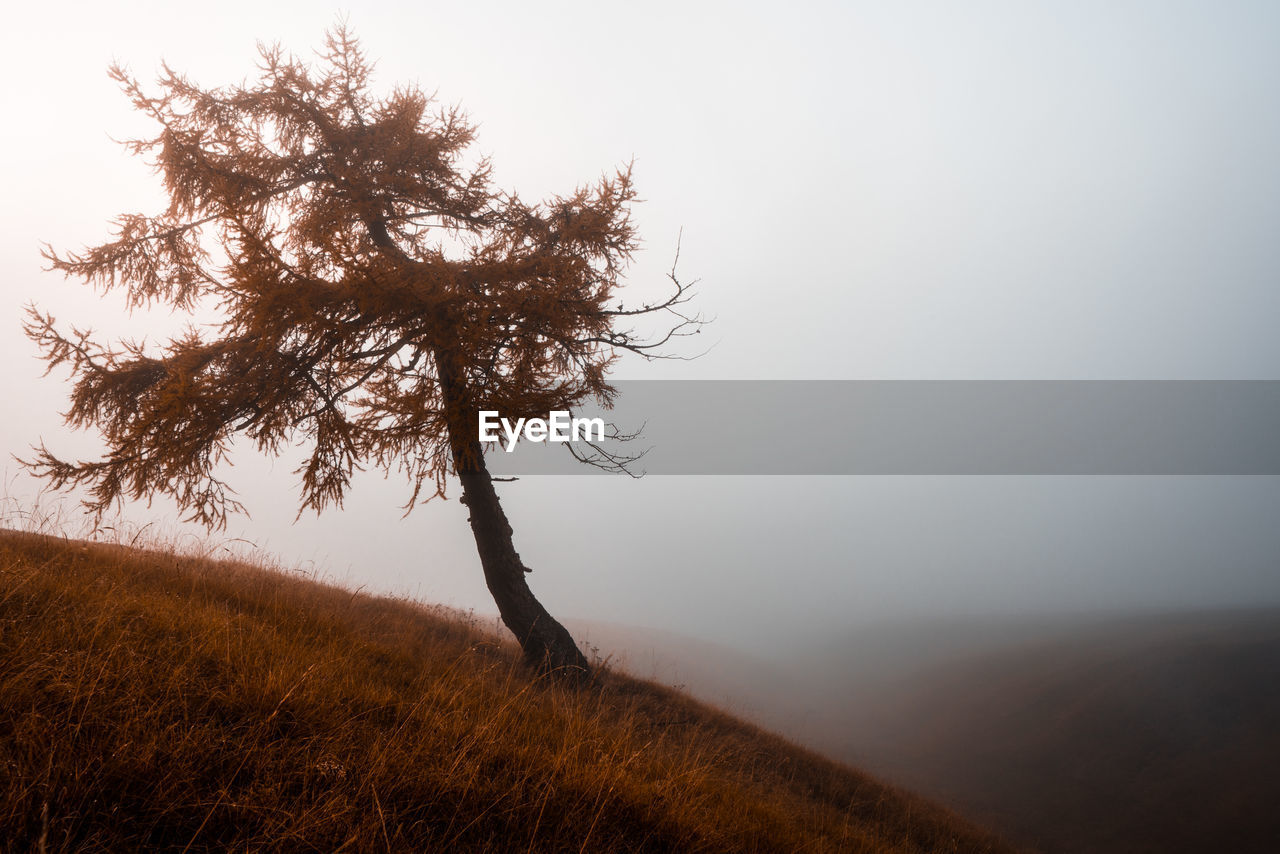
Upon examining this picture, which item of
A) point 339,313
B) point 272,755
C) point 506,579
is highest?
point 339,313

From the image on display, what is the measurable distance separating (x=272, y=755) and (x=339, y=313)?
224 inches

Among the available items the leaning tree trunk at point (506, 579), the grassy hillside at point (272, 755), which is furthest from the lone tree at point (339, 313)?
the grassy hillside at point (272, 755)

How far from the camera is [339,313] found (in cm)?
657

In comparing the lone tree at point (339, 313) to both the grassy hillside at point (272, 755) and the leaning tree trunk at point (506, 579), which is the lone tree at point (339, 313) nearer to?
the leaning tree trunk at point (506, 579)

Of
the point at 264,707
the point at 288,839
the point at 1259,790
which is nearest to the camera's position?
the point at 288,839

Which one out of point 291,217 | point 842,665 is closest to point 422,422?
point 291,217

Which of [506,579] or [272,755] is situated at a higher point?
[272,755]

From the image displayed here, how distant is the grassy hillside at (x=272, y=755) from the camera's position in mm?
1848

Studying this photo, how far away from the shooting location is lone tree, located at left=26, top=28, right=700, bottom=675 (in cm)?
614

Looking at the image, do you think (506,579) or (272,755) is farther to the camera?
(506,579)

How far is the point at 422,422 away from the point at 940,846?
8.66 m

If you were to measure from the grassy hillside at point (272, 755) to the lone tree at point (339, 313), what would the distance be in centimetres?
255

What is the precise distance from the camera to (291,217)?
27.5 feet

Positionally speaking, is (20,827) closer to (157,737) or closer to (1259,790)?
(157,737)
